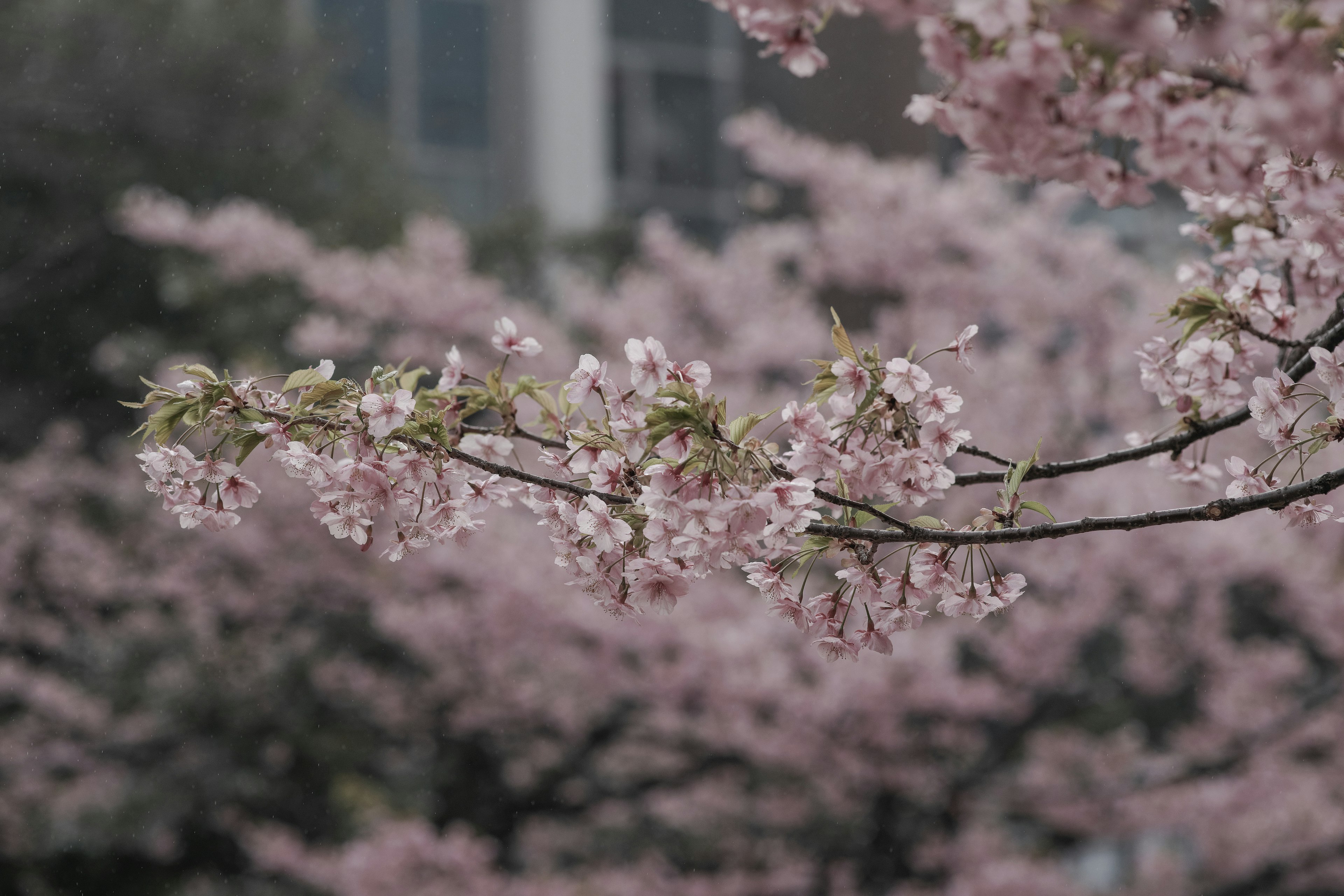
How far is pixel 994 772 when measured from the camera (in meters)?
4.97

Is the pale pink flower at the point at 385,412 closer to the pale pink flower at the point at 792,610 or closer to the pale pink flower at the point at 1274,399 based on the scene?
the pale pink flower at the point at 792,610

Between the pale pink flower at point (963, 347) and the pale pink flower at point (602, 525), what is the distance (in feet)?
1.28

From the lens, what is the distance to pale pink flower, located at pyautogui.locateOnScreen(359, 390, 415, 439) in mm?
1066

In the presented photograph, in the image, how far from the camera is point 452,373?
126 cm

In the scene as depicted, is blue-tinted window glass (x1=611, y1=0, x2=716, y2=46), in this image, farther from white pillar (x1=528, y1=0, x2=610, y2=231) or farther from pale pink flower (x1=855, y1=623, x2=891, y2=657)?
pale pink flower (x1=855, y1=623, x2=891, y2=657)

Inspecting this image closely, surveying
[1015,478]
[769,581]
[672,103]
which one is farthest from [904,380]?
[672,103]

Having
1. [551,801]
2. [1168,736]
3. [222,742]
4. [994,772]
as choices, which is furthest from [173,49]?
[1168,736]

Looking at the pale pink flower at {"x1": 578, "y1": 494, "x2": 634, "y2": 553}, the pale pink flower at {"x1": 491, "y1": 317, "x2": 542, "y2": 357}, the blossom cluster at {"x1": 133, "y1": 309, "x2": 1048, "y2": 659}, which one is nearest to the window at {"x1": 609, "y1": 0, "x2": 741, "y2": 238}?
the pale pink flower at {"x1": 491, "y1": 317, "x2": 542, "y2": 357}

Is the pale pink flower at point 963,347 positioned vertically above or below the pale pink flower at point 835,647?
above

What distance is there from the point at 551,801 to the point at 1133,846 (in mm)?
3881

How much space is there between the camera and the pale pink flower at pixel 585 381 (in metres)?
1.13

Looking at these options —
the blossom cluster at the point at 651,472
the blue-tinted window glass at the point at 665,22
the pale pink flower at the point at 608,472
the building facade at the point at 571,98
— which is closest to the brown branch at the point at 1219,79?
the blossom cluster at the point at 651,472

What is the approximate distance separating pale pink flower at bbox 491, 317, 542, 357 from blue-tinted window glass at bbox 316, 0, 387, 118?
8.72 m

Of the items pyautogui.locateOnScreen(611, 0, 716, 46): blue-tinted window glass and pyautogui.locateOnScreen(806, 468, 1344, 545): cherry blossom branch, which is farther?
pyautogui.locateOnScreen(611, 0, 716, 46): blue-tinted window glass
